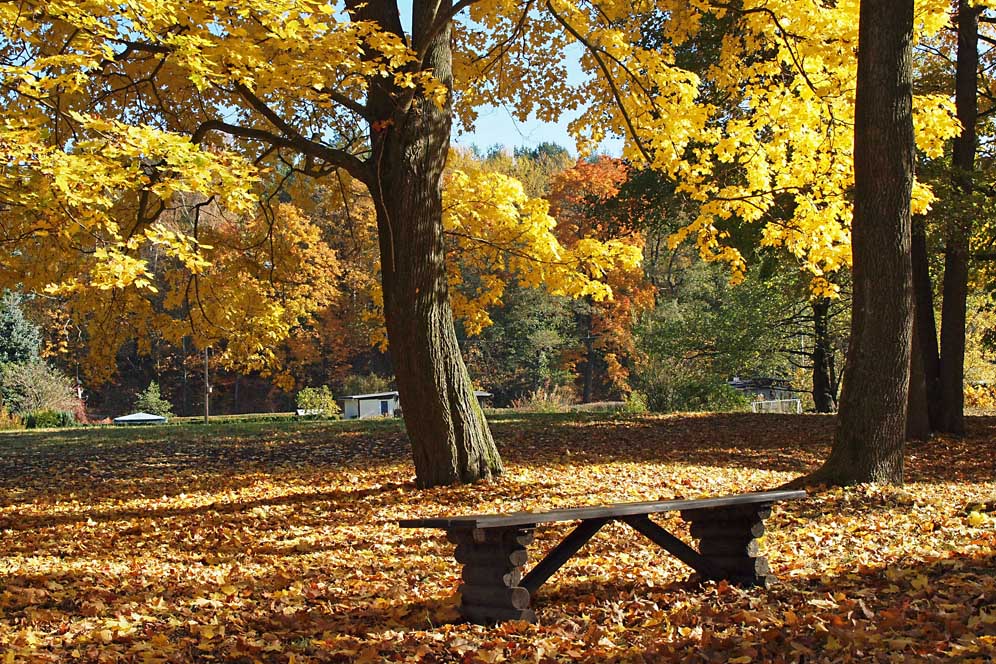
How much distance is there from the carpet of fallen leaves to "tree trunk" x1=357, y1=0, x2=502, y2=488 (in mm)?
437

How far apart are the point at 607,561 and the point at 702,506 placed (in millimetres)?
1513

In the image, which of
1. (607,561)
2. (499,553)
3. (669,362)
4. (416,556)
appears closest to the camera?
(499,553)

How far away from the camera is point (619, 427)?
1630cm

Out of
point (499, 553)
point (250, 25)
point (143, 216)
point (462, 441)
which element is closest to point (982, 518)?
point (499, 553)

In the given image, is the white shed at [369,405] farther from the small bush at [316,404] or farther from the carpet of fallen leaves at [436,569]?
the carpet of fallen leaves at [436,569]

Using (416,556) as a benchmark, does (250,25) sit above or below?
above

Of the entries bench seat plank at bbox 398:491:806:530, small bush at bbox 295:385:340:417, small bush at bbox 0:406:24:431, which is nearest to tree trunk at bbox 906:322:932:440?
bench seat plank at bbox 398:491:806:530

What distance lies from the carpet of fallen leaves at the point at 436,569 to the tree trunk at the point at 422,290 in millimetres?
437

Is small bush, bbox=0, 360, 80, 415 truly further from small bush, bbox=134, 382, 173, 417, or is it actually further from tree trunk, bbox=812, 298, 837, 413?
tree trunk, bbox=812, 298, 837, 413

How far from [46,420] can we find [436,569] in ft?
79.4

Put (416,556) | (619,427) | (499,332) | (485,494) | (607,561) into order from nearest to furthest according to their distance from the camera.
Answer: (607,561) → (416,556) → (485,494) → (619,427) → (499,332)

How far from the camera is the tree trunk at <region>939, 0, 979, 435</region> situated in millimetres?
12438

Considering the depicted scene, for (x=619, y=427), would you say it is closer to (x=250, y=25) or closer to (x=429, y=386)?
Result: (x=429, y=386)

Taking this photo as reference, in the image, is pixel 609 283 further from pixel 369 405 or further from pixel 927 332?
pixel 927 332
